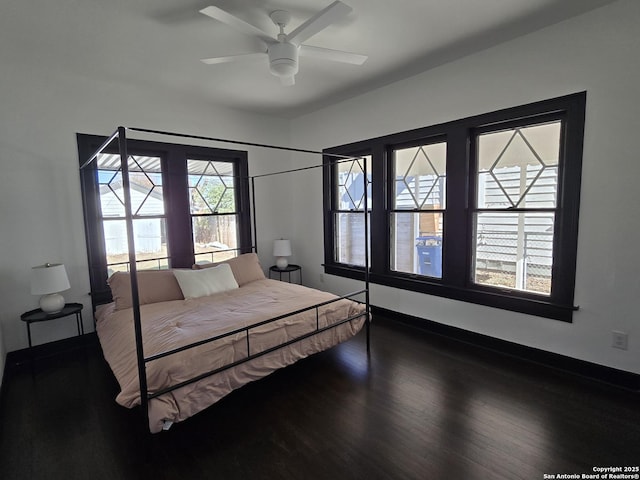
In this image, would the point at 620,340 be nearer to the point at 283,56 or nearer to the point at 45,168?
the point at 283,56

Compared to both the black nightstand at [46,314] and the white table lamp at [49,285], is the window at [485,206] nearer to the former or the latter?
the white table lamp at [49,285]

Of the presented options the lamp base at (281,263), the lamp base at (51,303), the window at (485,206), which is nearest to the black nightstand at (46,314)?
the lamp base at (51,303)

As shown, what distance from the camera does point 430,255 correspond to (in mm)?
3562

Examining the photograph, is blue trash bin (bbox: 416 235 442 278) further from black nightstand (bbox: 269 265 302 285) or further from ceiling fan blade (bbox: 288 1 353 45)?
ceiling fan blade (bbox: 288 1 353 45)

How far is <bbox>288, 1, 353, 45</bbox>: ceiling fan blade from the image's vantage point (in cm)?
180

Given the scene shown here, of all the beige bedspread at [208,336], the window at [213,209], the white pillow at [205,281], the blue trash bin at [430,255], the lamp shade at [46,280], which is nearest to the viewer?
the beige bedspread at [208,336]

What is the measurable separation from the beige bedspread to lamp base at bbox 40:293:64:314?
1.06ft

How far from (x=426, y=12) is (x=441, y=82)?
106 cm

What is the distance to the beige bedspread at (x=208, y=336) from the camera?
1.90 meters

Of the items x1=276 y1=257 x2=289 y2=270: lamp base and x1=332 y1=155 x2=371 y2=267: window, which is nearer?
x1=332 y1=155 x2=371 y2=267: window

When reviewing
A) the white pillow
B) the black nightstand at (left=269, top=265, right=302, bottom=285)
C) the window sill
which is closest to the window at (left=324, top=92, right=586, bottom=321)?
the window sill

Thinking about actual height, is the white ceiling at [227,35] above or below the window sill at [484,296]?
above

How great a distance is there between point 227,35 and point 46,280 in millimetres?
2492

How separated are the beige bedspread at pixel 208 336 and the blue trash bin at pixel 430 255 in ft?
3.20
